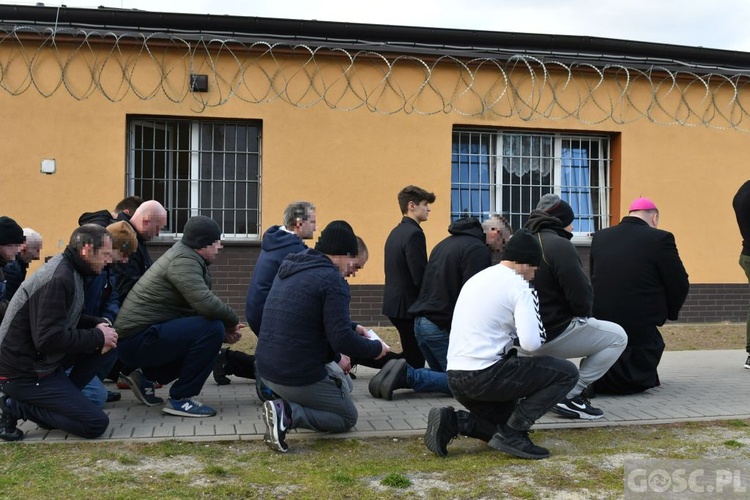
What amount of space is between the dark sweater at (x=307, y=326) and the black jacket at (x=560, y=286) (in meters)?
1.59

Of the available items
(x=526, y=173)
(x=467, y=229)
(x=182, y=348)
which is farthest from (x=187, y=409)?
(x=526, y=173)

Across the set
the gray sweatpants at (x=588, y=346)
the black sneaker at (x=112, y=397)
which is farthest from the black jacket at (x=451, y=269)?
the black sneaker at (x=112, y=397)

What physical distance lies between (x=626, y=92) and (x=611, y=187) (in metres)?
1.49

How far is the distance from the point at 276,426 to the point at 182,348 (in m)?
1.41

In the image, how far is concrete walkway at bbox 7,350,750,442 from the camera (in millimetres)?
6012

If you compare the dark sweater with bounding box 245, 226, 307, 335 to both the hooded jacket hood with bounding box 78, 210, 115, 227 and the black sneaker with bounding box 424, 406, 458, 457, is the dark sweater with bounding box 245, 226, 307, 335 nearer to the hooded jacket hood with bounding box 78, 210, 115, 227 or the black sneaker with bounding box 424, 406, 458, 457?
the hooded jacket hood with bounding box 78, 210, 115, 227

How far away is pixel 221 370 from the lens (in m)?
7.96

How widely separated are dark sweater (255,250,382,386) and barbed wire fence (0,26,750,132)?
6.98 meters

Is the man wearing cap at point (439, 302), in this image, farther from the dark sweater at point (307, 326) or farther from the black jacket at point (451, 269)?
the dark sweater at point (307, 326)

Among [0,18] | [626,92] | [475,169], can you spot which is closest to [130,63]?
[0,18]

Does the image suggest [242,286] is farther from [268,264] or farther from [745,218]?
[745,218]

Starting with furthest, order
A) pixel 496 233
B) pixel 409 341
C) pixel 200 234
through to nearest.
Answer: pixel 409 341
pixel 496 233
pixel 200 234

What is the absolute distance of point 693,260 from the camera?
13914 mm

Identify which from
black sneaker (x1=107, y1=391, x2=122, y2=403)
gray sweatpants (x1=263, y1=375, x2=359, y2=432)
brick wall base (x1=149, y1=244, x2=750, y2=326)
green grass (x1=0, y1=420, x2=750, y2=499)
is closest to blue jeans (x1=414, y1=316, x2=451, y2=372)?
green grass (x1=0, y1=420, x2=750, y2=499)
